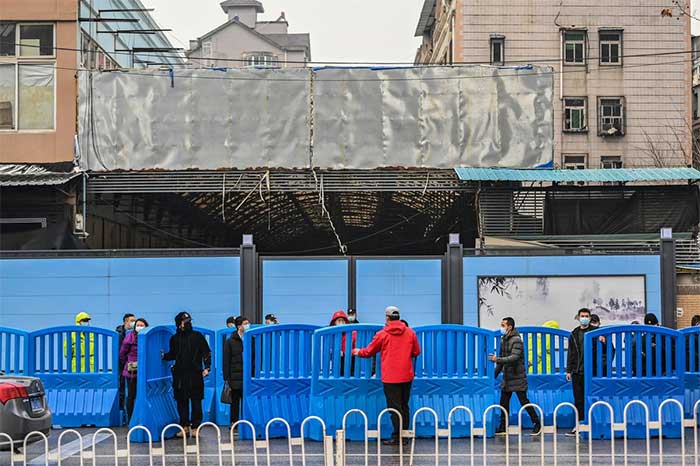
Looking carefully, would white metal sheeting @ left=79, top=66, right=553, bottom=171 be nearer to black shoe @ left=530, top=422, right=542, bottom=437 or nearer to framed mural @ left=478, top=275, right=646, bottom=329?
framed mural @ left=478, top=275, right=646, bottom=329

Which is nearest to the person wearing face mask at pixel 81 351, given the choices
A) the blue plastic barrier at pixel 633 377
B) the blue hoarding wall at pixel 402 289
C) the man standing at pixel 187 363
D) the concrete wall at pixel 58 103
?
the man standing at pixel 187 363

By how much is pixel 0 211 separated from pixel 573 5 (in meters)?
26.0

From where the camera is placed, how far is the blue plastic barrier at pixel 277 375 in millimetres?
15406

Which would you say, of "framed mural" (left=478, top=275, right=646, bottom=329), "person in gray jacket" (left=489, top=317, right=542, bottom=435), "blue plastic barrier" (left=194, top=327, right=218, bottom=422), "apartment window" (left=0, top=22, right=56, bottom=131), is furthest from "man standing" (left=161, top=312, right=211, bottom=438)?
"apartment window" (left=0, top=22, right=56, bottom=131)

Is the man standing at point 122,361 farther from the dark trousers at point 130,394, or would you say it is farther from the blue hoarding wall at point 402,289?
the blue hoarding wall at point 402,289

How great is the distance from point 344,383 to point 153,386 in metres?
2.58

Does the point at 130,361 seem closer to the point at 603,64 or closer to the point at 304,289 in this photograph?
the point at 304,289

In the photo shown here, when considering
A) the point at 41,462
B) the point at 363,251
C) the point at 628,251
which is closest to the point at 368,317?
the point at 628,251

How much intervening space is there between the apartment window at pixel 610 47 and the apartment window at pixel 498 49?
12.9 ft

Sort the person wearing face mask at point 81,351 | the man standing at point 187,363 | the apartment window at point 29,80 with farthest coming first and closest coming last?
the apartment window at point 29,80, the person wearing face mask at point 81,351, the man standing at point 187,363

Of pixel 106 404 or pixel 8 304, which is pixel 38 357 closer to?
pixel 106 404

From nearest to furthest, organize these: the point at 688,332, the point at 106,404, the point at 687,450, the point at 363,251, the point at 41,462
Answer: the point at 41,462
the point at 687,450
the point at 688,332
the point at 106,404
the point at 363,251

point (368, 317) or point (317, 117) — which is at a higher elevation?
point (317, 117)

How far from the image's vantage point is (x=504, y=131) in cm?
2834
